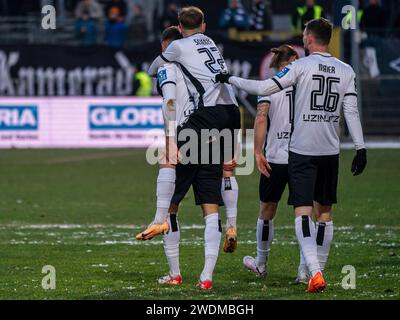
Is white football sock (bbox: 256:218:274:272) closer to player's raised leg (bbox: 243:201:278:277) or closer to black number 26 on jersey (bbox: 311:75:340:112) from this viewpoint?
player's raised leg (bbox: 243:201:278:277)

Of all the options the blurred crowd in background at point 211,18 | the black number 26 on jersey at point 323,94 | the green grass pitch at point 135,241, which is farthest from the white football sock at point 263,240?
the blurred crowd in background at point 211,18

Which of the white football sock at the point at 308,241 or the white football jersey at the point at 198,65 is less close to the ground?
the white football jersey at the point at 198,65

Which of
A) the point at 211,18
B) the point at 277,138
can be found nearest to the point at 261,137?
the point at 277,138

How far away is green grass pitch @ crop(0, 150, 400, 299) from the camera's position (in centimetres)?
959

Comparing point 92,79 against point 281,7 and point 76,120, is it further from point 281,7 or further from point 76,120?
point 281,7

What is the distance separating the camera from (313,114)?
9.48 m

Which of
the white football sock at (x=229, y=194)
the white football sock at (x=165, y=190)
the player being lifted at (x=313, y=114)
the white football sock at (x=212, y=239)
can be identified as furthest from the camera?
the white football sock at (x=229, y=194)

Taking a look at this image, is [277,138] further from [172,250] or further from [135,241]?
[135,241]

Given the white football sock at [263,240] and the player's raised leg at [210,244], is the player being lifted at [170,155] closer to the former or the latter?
the player's raised leg at [210,244]

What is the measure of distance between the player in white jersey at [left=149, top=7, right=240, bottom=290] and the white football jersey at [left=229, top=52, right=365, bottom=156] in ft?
1.14

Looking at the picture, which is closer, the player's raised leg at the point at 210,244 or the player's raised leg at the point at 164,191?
the player's raised leg at the point at 210,244

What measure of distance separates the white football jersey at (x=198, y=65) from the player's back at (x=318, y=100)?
73 centimetres

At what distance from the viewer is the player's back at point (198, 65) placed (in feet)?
32.0

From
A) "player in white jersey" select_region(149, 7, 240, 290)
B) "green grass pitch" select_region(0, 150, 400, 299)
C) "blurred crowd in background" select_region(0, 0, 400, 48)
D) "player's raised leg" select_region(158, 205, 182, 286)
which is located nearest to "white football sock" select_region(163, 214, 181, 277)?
"player's raised leg" select_region(158, 205, 182, 286)
